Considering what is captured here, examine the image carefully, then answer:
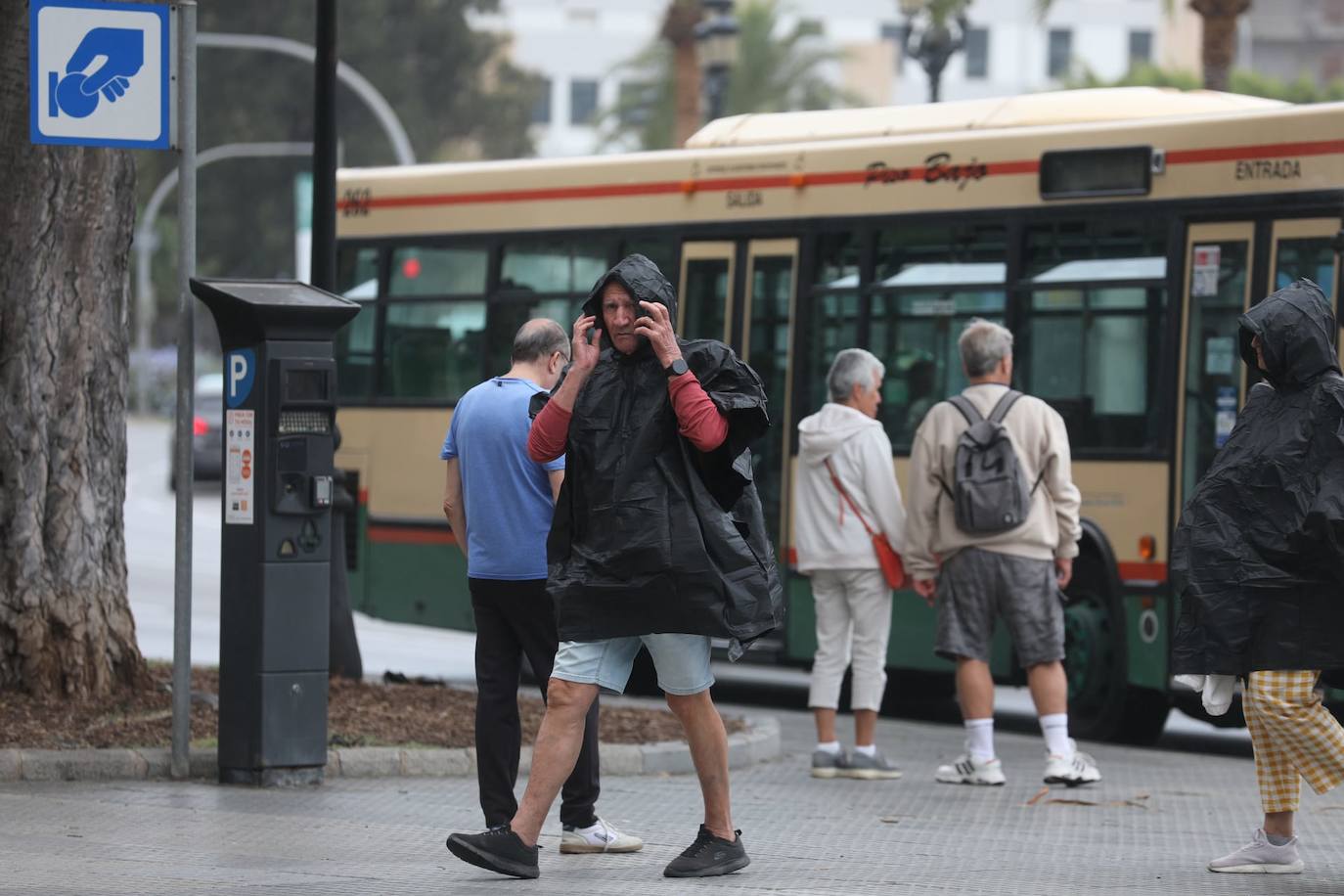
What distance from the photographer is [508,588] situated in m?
7.66

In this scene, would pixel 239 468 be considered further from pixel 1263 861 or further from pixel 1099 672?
pixel 1099 672

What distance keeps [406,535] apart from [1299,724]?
8.38 meters

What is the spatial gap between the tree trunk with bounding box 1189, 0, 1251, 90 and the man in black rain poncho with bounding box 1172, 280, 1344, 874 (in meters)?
16.1

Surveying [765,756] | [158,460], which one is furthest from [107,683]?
[158,460]

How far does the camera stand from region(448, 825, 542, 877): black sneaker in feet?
23.0

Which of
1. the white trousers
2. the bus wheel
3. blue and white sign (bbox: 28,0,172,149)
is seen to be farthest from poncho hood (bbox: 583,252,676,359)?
the bus wheel

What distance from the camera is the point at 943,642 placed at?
32.9 feet

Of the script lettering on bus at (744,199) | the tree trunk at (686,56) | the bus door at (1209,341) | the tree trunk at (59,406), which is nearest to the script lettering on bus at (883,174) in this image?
the script lettering on bus at (744,199)

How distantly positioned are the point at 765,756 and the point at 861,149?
366 centimetres

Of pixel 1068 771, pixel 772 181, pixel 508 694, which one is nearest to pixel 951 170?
pixel 772 181

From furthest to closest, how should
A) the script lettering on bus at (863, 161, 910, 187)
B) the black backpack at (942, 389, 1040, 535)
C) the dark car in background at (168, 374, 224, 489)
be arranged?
the dark car in background at (168, 374, 224, 489)
the script lettering on bus at (863, 161, 910, 187)
the black backpack at (942, 389, 1040, 535)

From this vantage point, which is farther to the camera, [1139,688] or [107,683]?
[1139,688]

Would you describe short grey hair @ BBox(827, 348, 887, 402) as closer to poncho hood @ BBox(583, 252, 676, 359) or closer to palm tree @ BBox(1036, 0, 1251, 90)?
poncho hood @ BBox(583, 252, 676, 359)

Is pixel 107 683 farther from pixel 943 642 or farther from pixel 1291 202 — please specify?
pixel 1291 202
